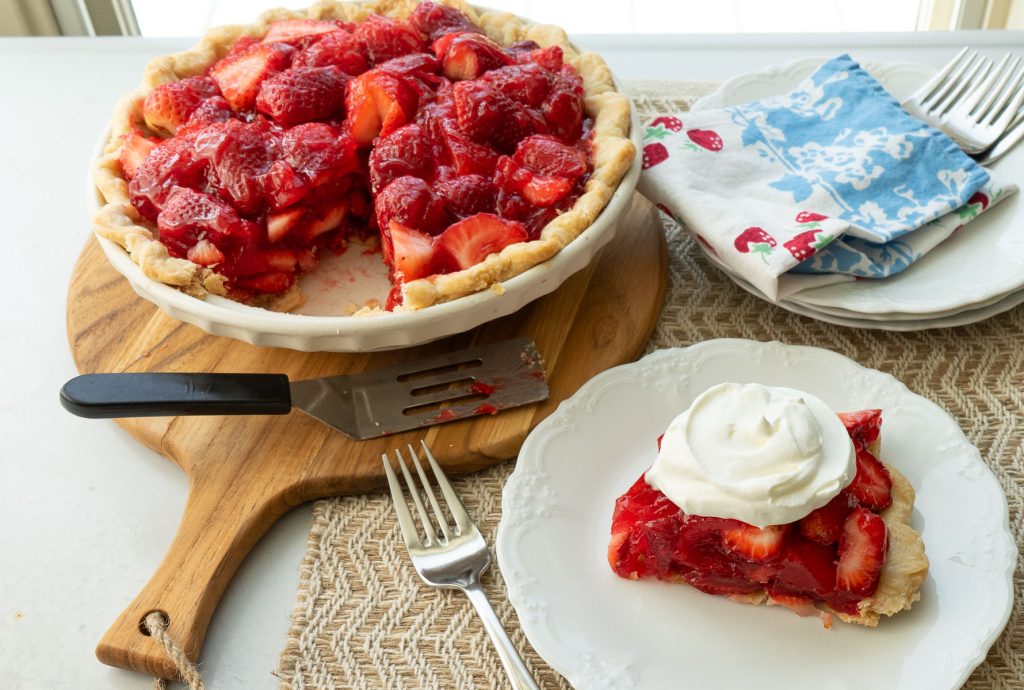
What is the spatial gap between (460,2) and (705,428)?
146 centimetres

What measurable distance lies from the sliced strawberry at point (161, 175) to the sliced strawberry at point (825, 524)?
139cm

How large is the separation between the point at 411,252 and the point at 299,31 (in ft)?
2.68

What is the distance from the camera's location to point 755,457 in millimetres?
1447

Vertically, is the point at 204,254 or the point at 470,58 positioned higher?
the point at 470,58

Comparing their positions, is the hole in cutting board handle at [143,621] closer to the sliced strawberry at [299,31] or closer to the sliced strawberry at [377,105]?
the sliced strawberry at [377,105]

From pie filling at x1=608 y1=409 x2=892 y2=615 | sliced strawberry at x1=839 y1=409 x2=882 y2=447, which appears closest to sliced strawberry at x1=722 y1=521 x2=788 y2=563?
pie filling at x1=608 y1=409 x2=892 y2=615

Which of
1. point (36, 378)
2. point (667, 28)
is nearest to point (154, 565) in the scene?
point (36, 378)

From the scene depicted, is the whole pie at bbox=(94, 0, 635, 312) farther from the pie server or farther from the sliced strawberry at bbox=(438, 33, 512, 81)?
the pie server

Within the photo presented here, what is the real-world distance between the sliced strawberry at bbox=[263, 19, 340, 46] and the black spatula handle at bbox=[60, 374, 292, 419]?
1.00 metres

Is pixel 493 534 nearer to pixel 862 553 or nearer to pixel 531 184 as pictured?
pixel 862 553

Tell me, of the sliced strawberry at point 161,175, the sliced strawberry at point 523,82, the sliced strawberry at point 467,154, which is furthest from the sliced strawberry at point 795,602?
the sliced strawberry at point 161,175

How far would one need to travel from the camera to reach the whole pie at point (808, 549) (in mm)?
1431

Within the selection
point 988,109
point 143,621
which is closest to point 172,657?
point 143,621

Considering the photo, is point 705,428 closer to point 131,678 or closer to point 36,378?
point 131,678
